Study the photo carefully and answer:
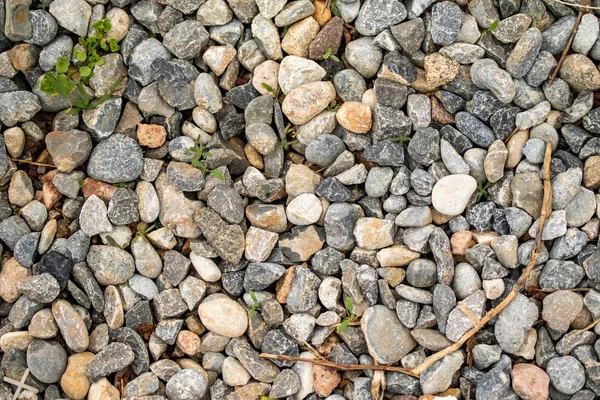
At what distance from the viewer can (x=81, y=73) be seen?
2840 millimetres

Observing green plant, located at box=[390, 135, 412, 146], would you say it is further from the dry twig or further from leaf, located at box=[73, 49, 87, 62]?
leaf, located at box=[73, 49, 87, 62]

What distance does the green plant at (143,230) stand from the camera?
290cm

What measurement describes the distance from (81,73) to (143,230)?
0.72 m

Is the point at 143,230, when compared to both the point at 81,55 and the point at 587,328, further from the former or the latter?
the point at 587,328

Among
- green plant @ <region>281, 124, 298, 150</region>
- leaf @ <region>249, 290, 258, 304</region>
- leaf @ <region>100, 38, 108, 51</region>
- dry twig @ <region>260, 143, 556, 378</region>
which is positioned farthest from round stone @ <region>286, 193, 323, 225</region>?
leaf @ <region>100, 38, 108, 51</region>

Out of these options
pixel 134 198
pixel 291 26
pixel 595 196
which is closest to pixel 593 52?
pixel 595 196

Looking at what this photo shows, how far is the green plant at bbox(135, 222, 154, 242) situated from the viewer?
9.52ft

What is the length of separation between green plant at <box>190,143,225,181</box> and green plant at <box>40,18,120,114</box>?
44 centimetres

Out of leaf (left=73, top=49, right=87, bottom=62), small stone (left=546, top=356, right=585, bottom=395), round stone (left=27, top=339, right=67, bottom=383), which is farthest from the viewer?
leaf (left=73, top=49, right=87, bottom=62)

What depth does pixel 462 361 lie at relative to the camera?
8.84ft

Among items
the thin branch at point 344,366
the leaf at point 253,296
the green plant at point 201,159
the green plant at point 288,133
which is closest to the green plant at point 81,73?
the green plant at point 201,159

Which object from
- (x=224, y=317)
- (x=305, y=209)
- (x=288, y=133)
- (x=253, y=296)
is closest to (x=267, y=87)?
(x=288, y=133)

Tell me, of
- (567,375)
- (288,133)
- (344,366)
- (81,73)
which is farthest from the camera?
(288,133)

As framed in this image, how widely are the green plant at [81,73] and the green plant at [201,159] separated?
0.44m
